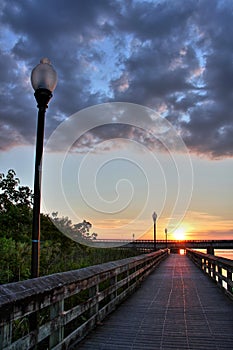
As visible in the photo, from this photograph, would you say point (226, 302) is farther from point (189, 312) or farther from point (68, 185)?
point (68, 185)

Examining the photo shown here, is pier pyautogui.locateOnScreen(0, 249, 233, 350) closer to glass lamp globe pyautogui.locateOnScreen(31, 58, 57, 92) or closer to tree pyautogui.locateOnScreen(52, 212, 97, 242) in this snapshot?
glass lamp globe pyautogui.locateOnScreen(31, 58, 57, 92)

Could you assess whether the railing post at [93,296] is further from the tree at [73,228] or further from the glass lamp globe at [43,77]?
the tree at [73,228]

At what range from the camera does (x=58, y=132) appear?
22.5 feet

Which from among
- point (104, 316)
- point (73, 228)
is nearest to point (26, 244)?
point (104, 316)

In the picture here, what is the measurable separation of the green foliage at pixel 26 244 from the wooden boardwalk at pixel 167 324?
9.40 feet

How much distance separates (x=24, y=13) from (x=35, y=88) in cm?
778

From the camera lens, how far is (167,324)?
667cm

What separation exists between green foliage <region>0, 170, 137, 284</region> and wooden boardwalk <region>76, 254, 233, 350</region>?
2.87 metres

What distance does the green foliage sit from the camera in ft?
32.9

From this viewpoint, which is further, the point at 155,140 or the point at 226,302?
the point at 155,140

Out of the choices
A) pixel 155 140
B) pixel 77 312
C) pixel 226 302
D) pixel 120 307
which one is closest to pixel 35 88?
pixel 77 312

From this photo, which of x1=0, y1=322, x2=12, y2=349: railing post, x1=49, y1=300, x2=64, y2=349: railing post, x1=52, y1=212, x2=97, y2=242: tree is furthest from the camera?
x1=52, y1=212, x2=97, y2=242: tree

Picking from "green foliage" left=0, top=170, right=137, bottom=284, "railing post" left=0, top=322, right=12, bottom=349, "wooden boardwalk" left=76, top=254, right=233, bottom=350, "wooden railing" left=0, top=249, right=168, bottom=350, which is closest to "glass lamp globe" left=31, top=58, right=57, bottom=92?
"wooden railing" left=0, top=249, right=168, bottom=350

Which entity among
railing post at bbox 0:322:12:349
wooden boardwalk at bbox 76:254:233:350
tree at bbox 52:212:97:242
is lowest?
wooden boardwalk at bbox 76:254:233:350
